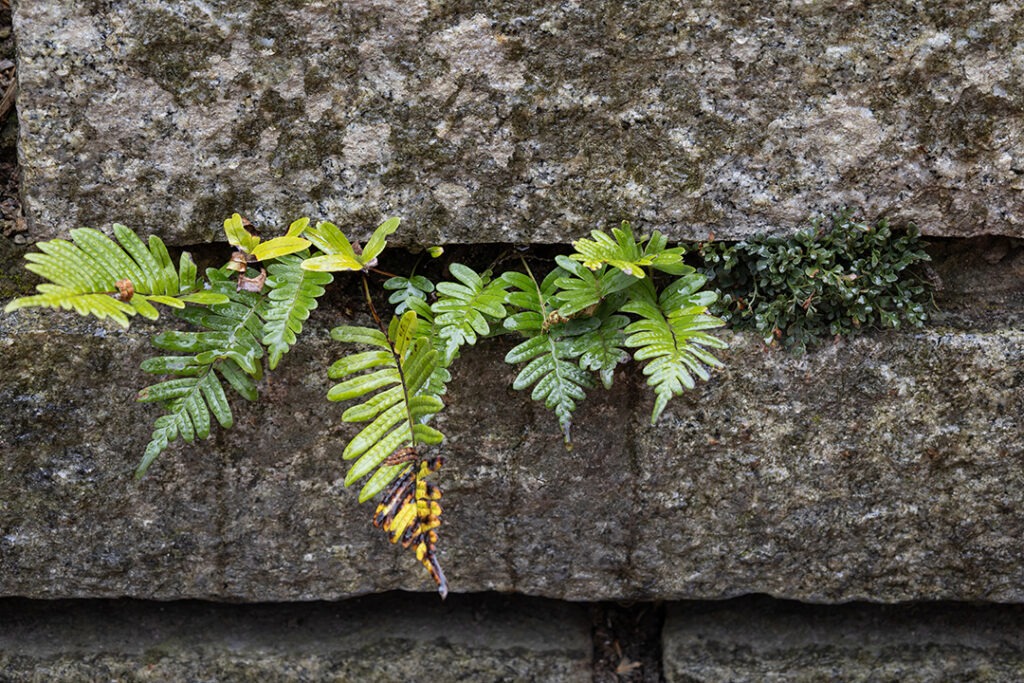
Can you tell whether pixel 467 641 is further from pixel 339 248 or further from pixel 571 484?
pixel 339 248

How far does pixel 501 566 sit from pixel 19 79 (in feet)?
5.04

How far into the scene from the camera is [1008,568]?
2.23 metres

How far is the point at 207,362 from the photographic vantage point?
1.80m

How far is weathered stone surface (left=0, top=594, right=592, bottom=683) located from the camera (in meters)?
2.36

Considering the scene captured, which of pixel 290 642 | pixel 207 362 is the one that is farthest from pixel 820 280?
pixel 290 642

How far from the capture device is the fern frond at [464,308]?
183 cm

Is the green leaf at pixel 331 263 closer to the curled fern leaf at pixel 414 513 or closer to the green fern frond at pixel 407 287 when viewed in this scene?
the green fern frond at pixel 407 287

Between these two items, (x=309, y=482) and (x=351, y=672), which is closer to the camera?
(x=309, y=482)

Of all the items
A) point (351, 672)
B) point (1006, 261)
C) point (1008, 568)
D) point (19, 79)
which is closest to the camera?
point (19, 79)

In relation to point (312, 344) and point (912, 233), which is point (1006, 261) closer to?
point (912, 233)

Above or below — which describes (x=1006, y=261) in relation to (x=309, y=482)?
above

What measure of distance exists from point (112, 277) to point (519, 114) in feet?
2.80

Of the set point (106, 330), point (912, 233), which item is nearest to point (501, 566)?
point (106, 330)

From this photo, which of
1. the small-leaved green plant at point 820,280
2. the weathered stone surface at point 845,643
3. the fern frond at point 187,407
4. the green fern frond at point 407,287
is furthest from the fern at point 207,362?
the weathered stone surface at point 845,643
